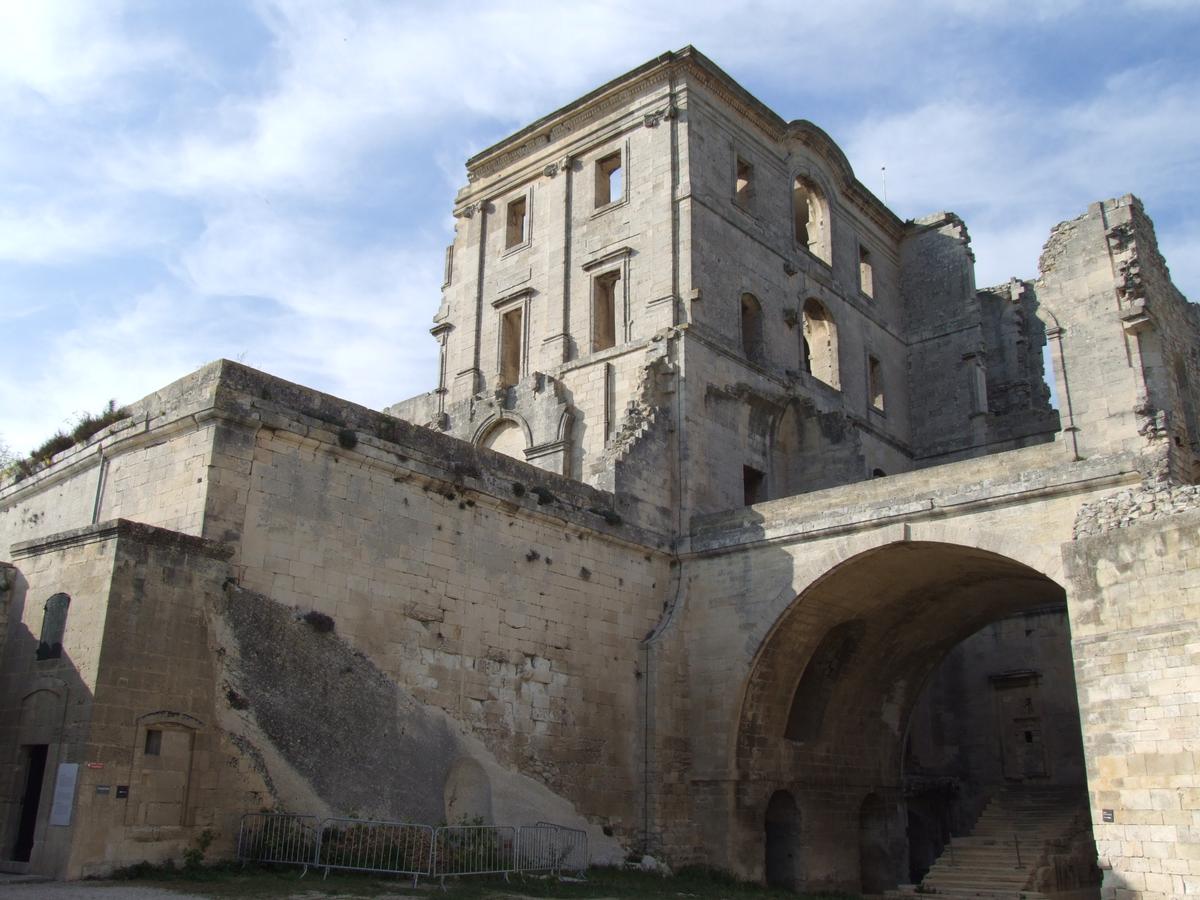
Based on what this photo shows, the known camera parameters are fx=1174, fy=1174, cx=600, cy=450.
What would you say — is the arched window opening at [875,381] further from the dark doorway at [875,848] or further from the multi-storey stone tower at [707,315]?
the dark doorway at [875,848]

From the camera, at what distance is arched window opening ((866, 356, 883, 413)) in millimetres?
24266

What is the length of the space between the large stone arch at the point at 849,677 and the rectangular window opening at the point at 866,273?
815 cm

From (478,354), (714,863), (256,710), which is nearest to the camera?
(256,710)

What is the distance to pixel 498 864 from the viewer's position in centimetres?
1302

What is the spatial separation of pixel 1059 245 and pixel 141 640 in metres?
13.4

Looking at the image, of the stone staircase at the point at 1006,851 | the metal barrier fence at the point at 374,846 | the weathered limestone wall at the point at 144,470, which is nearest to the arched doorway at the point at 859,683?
the stone staircase at the point at 1006,851

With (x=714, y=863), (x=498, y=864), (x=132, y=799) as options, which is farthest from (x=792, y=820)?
(x=132, y=799)

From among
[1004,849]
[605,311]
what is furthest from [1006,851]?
[605,311]

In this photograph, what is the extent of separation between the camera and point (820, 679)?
60.9 ft

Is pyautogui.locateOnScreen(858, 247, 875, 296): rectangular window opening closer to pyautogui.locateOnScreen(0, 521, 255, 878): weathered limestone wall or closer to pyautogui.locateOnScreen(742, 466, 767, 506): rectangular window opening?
pyautogui.locateOnScreen(742, 466, 767, 506): rectangular window opening

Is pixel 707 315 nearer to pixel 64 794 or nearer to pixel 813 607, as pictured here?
pixel 813 607

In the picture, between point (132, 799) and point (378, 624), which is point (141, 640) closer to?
point (132, 799)

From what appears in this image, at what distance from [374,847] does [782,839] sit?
8318 millimetres

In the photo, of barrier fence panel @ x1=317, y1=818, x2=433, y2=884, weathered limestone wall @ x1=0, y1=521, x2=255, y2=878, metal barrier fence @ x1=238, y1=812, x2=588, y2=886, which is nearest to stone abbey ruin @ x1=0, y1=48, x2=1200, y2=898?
weathered limestone wall @ x1=0, y1=521, x2=255, y2=878
